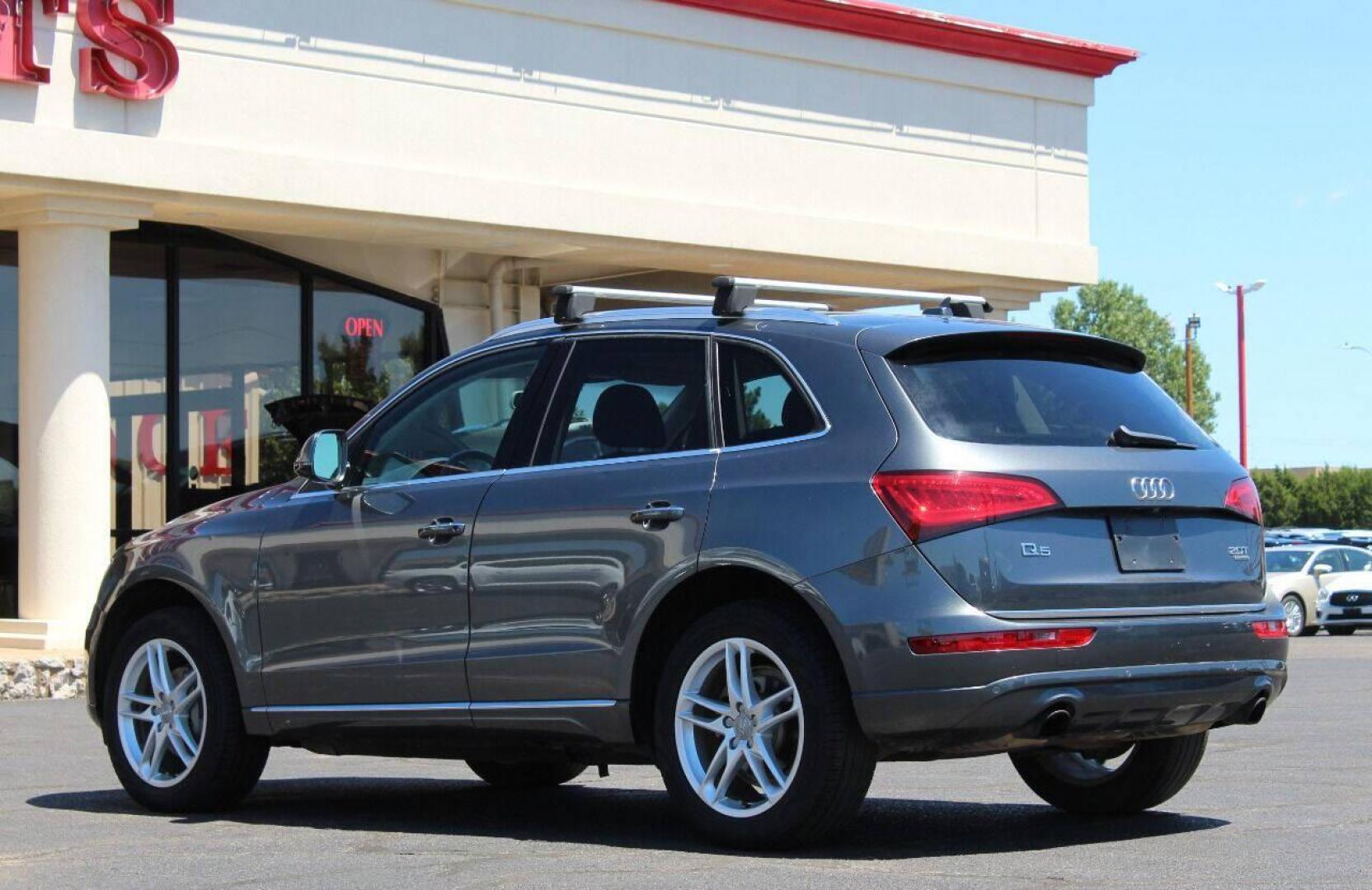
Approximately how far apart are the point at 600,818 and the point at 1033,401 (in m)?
2.46

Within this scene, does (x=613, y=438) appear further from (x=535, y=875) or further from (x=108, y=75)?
(x=108, y=75)

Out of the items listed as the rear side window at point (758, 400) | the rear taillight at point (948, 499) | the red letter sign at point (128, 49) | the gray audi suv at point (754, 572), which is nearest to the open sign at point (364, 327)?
the red letter sign at point (128, 49)

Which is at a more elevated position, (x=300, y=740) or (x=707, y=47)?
(x=707, y=47)

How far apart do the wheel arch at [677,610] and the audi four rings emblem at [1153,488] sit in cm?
113

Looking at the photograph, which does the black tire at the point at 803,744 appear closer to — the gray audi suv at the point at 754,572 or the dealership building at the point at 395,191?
the gray audi suv at the point at 754,572

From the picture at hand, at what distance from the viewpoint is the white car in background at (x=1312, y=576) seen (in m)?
34.3

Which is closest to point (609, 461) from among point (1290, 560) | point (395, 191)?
point (395, 191)

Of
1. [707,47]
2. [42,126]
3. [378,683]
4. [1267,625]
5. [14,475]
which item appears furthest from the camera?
[707,47]

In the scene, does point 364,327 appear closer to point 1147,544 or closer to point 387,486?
point 387,486

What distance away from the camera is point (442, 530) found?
789cm

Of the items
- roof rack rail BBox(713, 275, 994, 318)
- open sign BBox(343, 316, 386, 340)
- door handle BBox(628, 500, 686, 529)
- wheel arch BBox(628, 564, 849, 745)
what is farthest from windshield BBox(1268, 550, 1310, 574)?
door handle BBox(628, 500, 686, 529)

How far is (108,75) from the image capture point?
59.3ft

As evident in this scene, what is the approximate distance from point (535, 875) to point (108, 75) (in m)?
12.9

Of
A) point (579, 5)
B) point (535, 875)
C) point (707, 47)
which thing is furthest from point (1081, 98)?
point (535, 875)
